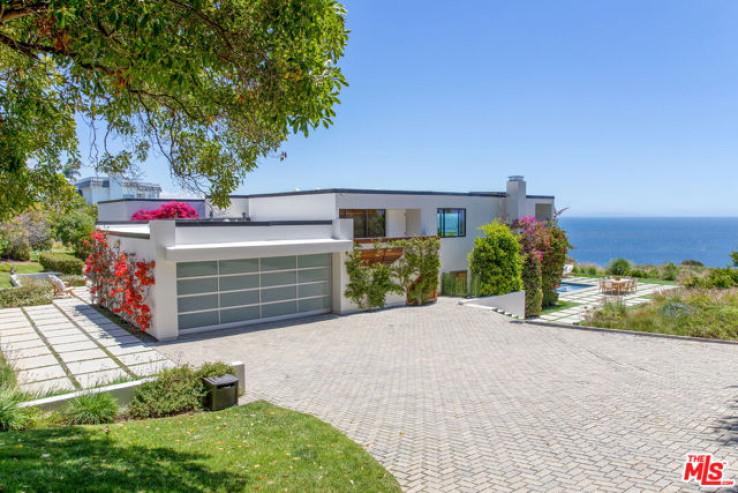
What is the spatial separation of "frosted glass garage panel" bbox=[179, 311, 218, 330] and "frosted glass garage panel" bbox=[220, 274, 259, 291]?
915mm

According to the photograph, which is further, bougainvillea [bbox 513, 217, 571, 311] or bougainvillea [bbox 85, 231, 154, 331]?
bougainvillea [bbox 513, 217, 571, 311]

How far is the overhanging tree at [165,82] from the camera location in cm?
486

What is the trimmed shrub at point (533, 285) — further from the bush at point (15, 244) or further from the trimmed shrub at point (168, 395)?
the bush at point (15, 244)

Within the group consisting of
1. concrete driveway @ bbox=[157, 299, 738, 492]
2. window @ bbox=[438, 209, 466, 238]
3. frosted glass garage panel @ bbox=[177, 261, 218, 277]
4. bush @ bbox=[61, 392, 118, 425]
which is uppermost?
window @ bbox=[438, 209, 466, 238]

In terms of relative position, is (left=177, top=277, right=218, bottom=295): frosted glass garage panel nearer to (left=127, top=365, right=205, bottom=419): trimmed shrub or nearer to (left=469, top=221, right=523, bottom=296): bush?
(left=127, top=365, right=205, bottom=419): trimmed shrub

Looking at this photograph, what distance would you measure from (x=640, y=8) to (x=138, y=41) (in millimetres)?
19469

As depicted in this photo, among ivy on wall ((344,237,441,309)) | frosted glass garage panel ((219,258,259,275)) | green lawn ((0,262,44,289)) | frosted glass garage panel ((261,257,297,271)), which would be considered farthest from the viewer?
green lawn ((0,262,44,289))

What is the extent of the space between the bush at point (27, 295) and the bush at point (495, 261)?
18394 millimetres

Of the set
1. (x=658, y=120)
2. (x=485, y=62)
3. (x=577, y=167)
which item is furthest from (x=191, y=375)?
(x=577, y=167)

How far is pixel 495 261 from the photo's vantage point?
70.5 feet

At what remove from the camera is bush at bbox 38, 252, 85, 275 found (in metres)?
25.1

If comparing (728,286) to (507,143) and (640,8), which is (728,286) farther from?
(507,143)

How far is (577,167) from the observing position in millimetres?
58781

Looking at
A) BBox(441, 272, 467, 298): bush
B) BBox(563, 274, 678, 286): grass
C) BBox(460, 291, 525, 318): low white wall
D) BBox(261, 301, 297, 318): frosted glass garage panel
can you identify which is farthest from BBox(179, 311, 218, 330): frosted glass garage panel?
BBox(563, 274, 678, 286): grass
